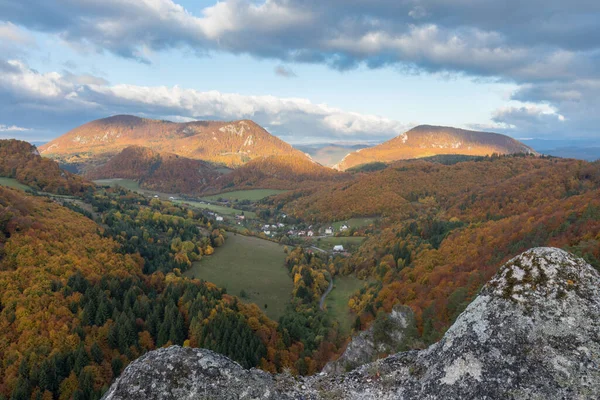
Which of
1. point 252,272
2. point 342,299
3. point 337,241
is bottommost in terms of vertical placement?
point 342,299

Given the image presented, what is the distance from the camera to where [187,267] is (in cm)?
10188

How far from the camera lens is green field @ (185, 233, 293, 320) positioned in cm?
8681

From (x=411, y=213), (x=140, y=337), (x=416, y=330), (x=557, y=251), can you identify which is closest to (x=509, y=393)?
(x=557, y=251)

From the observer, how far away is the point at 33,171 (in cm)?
14750

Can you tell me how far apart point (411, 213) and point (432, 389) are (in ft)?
637

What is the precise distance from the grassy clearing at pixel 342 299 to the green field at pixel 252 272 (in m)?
12.2

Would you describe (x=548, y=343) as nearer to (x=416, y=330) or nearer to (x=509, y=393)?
(x=509, y=393)

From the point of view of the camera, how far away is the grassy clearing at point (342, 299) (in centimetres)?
7291

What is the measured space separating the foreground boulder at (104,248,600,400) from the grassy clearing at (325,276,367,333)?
209 feet

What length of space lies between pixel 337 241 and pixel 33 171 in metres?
148

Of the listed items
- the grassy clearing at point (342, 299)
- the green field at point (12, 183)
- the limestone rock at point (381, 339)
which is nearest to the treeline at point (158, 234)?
the green field at point (12, 183)

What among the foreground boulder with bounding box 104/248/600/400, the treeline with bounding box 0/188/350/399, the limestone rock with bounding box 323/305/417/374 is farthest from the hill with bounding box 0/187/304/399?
the foreground boulder with bounding box 104/248/600/400

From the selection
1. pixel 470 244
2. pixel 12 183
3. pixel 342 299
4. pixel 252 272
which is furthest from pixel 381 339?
pixel 12 183

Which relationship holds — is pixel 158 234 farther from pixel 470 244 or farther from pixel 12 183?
pixel 470 244
